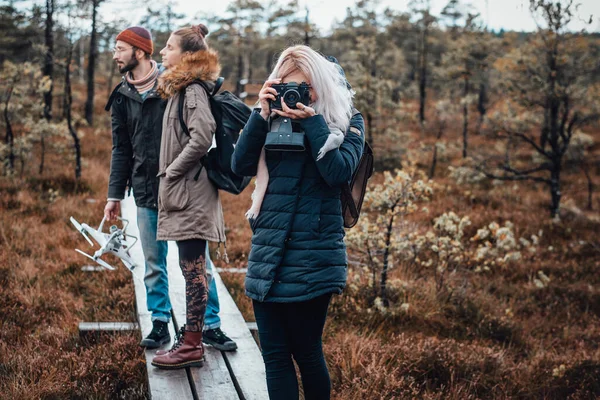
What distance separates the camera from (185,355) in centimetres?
372

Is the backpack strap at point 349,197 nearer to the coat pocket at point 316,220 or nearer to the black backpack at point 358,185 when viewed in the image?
the black backpack at point 358,185

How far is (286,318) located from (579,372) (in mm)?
4211

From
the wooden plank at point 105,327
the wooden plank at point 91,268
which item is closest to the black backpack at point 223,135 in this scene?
the wooden plank at point 105,327

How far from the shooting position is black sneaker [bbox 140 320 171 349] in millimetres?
4031

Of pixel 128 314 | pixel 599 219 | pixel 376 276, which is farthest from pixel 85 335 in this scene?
pixel 599 219

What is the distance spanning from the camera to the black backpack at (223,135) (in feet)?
12.3

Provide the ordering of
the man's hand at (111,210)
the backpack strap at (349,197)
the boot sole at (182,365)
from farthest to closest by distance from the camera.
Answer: the man's hand at (111,210) < the boot sole at (182,365) < the backpack strap at (349,197)

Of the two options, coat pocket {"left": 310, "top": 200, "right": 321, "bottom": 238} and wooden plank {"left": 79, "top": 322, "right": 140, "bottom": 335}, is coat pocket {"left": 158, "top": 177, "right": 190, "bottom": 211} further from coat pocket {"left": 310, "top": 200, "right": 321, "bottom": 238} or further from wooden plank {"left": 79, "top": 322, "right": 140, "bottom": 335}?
wooden plank {"left": 79, "top": 322, "right": 140, "bottom": 335}

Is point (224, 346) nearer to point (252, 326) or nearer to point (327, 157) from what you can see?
point (252, 326)

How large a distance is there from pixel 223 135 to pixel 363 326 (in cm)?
284

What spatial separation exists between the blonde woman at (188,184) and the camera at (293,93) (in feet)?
3.66

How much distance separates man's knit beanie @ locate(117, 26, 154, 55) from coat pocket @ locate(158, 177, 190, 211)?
3.31ft

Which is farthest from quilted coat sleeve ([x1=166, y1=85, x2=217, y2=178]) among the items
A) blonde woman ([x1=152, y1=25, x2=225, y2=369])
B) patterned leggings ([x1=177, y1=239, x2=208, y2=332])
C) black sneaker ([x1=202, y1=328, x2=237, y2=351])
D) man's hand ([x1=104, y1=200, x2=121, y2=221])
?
black sneaker ([x1=202, y1=328, x2=237, y2=351])

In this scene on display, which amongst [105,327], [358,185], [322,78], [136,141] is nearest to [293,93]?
[322,78]
